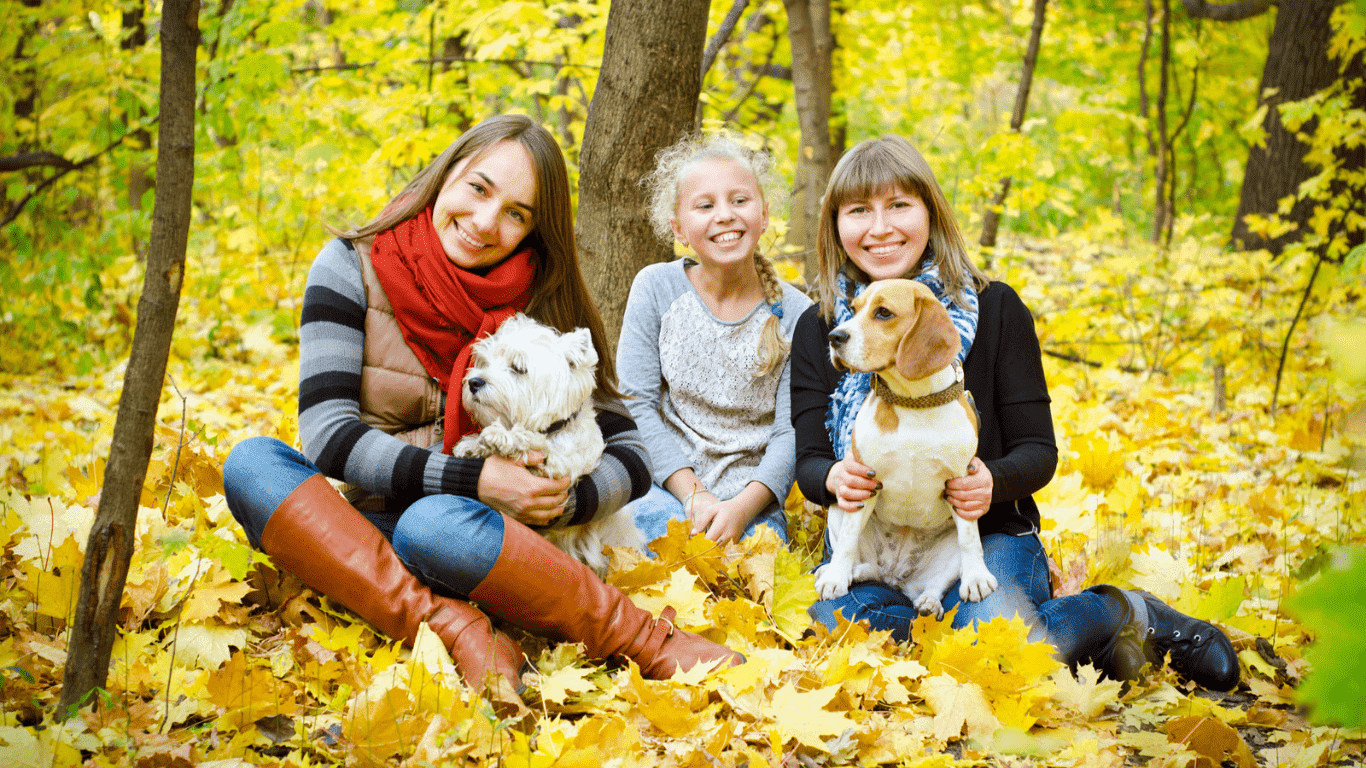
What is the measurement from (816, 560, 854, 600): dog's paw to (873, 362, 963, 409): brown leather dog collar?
538 mm

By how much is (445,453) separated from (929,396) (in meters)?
1.38

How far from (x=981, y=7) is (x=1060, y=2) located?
83 cm

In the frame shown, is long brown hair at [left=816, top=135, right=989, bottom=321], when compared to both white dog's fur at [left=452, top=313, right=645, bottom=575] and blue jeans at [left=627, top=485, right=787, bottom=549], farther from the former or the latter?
white dog's fur at [left=452, top=313, right=645, bottom=575]

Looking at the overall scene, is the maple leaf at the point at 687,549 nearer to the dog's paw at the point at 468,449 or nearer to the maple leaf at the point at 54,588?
the dog's paw at the point at 468,449

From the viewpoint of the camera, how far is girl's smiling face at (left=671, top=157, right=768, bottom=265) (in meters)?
3.05

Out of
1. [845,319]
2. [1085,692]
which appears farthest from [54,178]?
[1085,692]

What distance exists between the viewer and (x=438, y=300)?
8.07 ft

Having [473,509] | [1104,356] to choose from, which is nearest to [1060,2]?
[1104,356]

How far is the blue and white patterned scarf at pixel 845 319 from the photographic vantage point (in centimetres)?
262

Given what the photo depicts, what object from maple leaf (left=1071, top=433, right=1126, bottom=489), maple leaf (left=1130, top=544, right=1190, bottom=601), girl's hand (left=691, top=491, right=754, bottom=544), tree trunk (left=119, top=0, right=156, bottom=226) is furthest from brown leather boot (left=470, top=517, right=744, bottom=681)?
tree trunk (left=119, top=0, right=156, bottom=226)

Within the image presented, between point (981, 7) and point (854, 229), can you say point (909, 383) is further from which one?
point (981, 7)

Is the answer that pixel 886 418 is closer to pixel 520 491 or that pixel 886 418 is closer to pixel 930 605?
pixel 930 605

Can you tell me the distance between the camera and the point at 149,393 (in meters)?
1.74

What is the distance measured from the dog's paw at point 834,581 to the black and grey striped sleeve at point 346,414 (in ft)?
3.48
